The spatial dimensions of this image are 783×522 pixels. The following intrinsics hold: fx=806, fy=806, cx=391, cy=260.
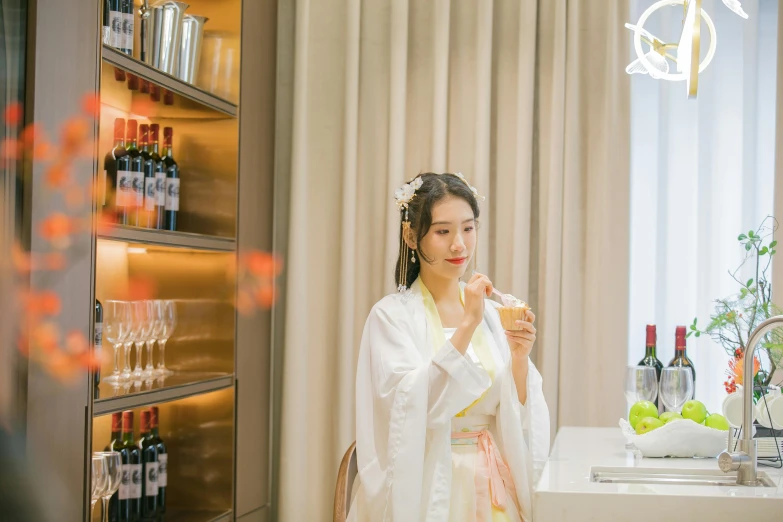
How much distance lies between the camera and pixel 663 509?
5.09ft

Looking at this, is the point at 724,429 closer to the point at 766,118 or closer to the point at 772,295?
the point at 772,295

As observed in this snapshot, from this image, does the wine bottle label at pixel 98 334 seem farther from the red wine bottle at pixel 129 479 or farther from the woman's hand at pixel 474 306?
the woman's hand at pixel 474 306

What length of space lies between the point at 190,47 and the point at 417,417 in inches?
62.8

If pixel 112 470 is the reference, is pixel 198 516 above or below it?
below

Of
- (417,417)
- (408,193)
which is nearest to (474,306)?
(417,417)

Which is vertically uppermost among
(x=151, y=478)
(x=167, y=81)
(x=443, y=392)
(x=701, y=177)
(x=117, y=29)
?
(x=117, y=29)

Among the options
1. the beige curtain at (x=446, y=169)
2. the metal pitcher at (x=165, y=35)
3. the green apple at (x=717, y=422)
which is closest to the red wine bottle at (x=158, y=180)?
the metal pitcher at (x=165, y=35)

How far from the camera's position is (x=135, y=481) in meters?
2.75

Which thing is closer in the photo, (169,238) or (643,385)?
(643,385)

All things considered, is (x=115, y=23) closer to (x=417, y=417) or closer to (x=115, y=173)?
(x=115, y=173)

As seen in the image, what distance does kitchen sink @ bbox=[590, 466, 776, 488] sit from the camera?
178cm

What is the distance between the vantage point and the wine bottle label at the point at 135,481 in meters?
2.74

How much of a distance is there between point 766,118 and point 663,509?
1991 mm

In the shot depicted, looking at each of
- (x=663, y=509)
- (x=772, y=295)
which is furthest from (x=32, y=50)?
(x=772, y=295)
